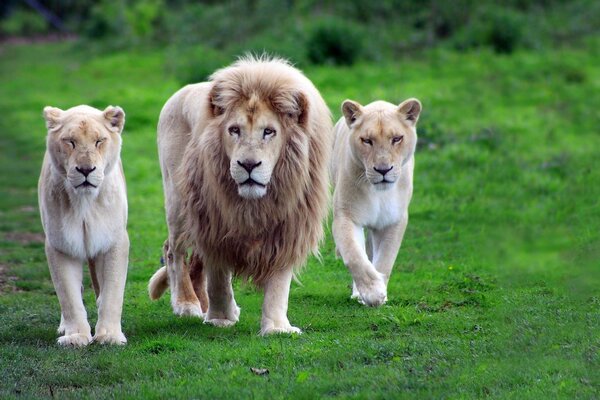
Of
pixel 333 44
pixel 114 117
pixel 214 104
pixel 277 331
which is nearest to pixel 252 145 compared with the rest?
pixel 214 104

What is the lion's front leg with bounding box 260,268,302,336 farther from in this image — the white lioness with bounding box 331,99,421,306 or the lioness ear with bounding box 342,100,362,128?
the lioness ear with bounding box 342,100,362,128

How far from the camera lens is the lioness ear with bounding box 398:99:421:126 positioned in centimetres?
771

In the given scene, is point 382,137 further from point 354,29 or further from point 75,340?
point 354,29

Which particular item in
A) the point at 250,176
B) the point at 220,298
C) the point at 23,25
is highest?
the point at 250,176

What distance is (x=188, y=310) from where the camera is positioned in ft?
25.0

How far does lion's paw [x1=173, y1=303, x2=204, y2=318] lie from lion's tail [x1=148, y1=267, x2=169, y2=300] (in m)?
0.44

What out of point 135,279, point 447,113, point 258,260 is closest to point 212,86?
point 258,260

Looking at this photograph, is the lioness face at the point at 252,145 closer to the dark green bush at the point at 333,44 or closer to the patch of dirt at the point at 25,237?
the patch of dirt at the point at 25,237

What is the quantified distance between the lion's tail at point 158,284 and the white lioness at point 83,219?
1.26m

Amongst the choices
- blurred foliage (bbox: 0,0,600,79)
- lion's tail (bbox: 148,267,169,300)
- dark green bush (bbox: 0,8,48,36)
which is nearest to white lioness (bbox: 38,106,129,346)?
lion's tail (bbox: 148,267,169,300)

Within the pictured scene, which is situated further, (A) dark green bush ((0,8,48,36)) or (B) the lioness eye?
(A) dark green bush ((0,8,48,36))

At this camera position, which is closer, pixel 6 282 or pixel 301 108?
pixel 301 108

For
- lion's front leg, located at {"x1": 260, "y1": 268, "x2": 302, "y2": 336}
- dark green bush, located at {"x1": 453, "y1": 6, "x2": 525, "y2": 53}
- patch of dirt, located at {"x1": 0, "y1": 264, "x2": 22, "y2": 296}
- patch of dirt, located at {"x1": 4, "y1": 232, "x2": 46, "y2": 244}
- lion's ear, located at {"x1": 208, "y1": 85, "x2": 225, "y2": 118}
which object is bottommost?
patch of dirt, located at {"x1": 4, "y1": 232, "x2": 46, "y2": 244}

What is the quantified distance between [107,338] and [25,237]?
18.3 ft
